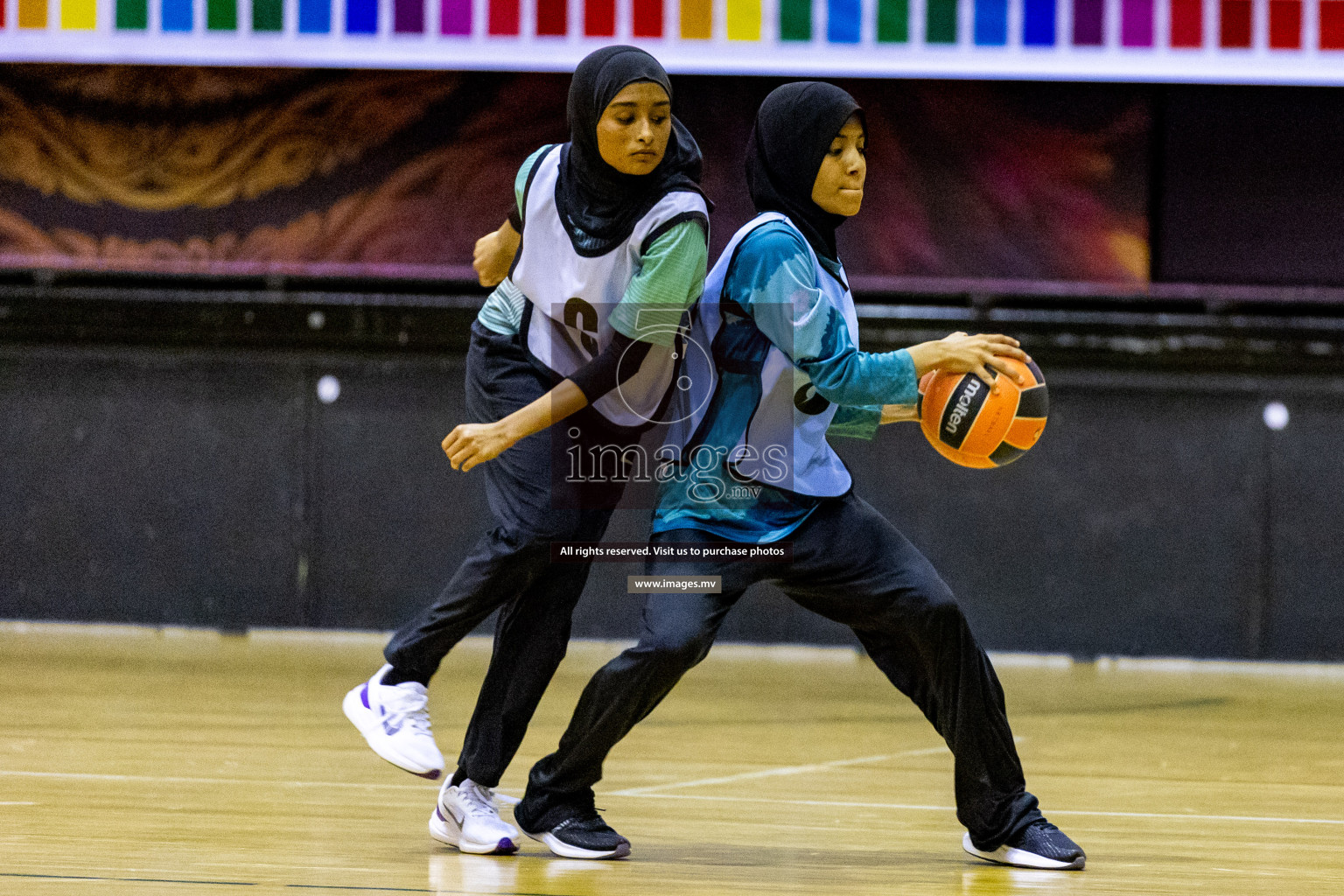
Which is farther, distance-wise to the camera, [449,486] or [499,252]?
[449,486]

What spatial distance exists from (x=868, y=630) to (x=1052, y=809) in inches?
33.8

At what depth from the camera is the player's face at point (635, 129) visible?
2.71m

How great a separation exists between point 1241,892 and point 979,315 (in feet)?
11.1

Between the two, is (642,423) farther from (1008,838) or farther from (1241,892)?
(1241,892)

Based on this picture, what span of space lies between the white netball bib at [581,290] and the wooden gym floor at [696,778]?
2.85ft

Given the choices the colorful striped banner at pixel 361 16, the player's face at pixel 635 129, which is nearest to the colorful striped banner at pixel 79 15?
the colorful striped banner at pixel 361 16

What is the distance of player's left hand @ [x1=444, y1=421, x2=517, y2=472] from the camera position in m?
2.67

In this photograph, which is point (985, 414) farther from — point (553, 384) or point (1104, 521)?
point (1104, 521)

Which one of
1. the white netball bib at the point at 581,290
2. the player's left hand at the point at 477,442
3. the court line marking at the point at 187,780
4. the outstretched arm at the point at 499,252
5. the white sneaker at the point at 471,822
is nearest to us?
the player's left hand at the point at 477,442

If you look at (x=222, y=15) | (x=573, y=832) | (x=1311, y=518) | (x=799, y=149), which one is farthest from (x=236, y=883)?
(x=1311, y=518)

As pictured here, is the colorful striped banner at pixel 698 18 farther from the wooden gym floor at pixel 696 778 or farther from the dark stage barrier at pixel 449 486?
the wooden gym floor at pixel 696 778

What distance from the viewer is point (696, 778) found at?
12.3ft

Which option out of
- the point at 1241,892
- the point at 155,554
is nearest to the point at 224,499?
the point at 155,554

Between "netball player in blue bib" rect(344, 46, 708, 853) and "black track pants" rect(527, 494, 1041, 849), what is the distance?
179 mm
